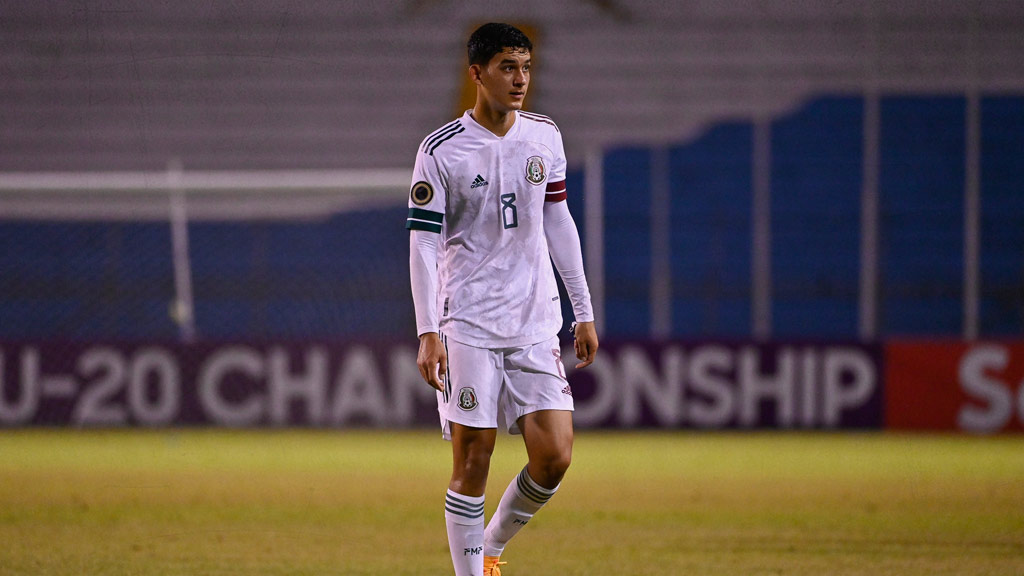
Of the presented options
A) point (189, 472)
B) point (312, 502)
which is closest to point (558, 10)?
point (189, 472)

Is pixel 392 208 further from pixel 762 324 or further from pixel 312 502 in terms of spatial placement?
pixel 312 502

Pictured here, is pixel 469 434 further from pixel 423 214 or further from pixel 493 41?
pixel 493 41

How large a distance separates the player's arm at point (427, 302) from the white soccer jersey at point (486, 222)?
0.18 ft

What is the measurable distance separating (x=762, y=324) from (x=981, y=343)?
2.55m

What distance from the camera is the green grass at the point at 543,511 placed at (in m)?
5.37

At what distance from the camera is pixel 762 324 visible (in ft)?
44.5

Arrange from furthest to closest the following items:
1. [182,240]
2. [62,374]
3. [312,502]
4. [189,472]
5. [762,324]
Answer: [762,324], [182,240], [62,374], [189,472], [312,502]

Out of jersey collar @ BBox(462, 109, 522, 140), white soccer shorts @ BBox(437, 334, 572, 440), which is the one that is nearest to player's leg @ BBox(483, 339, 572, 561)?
white soccer shorts @ BBox(437, 334, 572, 440)

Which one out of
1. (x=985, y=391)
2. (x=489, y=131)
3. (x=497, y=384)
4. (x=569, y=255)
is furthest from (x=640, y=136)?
(x=497, y=384)

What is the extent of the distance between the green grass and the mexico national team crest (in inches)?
67.0

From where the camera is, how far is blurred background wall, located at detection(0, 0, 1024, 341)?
13.0m

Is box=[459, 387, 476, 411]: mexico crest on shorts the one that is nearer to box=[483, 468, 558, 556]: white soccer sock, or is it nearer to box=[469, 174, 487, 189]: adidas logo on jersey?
box=[483, 468, 558, 556]: white soccer sock

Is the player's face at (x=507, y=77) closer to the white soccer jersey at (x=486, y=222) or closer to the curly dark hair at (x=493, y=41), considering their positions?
the curly dark hair at (x=493, y=41)

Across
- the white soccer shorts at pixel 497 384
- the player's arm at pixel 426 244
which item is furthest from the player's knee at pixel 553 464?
the player's arm at pixel 426 244
